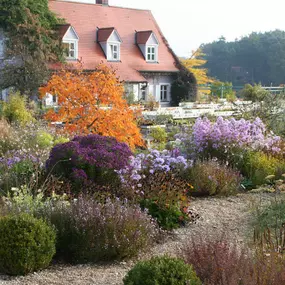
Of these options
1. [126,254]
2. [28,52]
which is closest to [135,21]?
[28,52]

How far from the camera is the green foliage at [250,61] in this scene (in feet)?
202

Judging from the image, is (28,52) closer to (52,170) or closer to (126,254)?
(52,170)

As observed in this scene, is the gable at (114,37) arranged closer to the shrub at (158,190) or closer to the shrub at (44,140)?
the shrub at (44,140)

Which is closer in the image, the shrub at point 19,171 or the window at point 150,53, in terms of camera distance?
the shrub at point 19,171

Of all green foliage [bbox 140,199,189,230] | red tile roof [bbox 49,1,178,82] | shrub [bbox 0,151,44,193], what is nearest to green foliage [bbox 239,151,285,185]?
green foliage [bbox 140,199,189,230]

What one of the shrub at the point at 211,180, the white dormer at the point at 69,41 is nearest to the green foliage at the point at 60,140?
the shrub at the point at 211,180

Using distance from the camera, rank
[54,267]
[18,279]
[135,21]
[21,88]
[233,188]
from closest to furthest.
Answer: [18,279] < [54,267] < [233,188] < [21,88] < [135,21]

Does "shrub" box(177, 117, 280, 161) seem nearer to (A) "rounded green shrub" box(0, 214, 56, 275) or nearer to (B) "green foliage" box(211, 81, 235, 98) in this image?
(A) "rounded green shrub" box(0, 214, 56, 275)

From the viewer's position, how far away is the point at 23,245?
548 centimetres

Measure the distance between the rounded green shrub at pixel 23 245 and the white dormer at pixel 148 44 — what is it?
92.3 feet

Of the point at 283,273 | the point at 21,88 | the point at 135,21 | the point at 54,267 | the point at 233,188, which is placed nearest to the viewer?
the point at 283,273

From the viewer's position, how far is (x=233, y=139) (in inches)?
425

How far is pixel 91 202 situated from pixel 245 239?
192 cm

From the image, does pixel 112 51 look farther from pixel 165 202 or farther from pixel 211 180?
pixel 165 202
